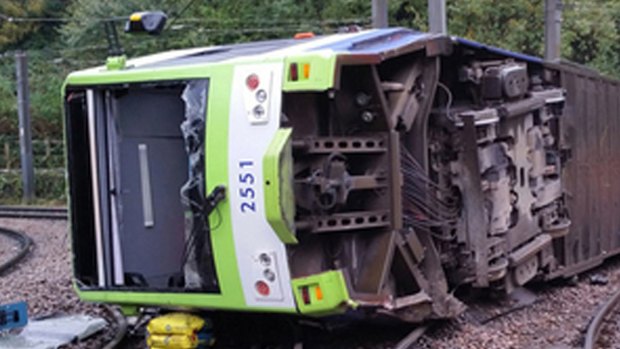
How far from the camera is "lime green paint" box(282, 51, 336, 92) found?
18.5 ft

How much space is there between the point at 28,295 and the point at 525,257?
18.2 feet

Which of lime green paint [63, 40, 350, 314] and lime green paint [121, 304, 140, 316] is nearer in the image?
lime green paint [63, 40, 350, 314]

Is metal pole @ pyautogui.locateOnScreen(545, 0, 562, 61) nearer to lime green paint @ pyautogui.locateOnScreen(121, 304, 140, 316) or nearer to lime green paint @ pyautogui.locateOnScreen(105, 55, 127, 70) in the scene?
lime green paint @ pyautogui.locateOnScreen(105, 55, 127, 70)

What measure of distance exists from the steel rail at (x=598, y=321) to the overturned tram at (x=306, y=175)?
0.80 metres

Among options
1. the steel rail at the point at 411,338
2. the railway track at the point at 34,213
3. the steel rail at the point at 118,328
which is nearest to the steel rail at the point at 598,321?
the steel rail at the point at 411,338

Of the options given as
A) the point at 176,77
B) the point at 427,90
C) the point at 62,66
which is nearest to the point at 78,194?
the point at 176,77

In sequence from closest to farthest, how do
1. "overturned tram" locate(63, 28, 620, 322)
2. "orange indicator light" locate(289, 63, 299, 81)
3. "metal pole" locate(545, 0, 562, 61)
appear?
"orange indicator light" locate(289, 63, 299, 81), "overturned tram" locate(63, 28, 620, 322), "metal pole" locate(545, 0, 562, 61)

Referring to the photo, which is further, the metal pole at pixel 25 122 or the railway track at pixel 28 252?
the metal pole at pixel 25 122

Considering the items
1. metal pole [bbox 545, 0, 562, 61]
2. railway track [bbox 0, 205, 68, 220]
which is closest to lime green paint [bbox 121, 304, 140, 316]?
railway track [bbox 0, 205, 68, 220]

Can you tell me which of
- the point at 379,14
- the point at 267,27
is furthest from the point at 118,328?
the point at 267,27

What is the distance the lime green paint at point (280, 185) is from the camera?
548 centimetres

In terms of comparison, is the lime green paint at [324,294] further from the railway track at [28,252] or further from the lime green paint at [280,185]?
the railway track at [28,252]

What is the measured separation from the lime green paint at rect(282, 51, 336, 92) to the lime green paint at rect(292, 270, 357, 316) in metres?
1.26

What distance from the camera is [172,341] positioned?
6.59m
